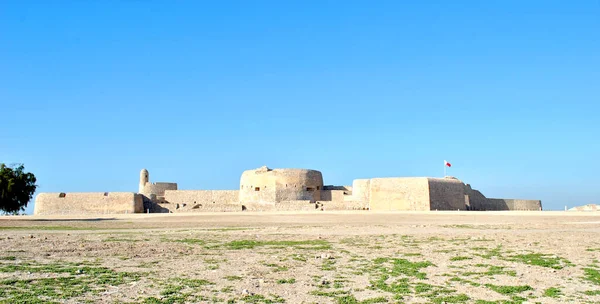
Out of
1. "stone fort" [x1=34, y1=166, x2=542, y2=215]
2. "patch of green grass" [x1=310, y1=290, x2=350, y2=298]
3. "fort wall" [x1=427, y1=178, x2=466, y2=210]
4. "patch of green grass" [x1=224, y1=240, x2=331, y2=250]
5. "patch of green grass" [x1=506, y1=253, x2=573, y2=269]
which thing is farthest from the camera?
"stone fort" [x1=34, y1=166, x2=542, y2=215]

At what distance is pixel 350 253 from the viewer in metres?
11.3

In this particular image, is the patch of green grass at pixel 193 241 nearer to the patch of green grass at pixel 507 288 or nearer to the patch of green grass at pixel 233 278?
the patch of green grass at pixel 233 278

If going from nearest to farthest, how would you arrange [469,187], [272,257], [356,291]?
[356,291]
[272,257]
[469,187]

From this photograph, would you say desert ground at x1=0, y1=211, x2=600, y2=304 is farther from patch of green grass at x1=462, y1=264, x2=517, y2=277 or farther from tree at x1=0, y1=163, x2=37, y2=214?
tree at x1=0, y1=163, x2=37, y2=214

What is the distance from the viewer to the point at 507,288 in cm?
732

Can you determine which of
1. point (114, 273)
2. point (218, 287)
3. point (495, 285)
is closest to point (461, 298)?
point (495, 285)

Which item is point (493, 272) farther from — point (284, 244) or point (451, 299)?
point (284, 244)

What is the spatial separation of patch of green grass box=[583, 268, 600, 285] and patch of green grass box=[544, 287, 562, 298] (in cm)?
92

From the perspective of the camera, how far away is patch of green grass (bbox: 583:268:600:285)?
7.85 metres

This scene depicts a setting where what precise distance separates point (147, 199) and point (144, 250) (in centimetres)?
3945

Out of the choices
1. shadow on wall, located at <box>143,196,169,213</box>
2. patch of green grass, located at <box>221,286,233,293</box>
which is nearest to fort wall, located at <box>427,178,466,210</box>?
shadow on wall, located at <box>143,196,169,213</box>

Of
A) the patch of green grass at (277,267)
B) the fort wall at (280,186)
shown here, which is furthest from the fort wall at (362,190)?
the patch of green grass at (277,267)

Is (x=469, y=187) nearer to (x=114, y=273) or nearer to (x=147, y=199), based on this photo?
(x=147, y=199)

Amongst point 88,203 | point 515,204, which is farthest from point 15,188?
point 515,204
